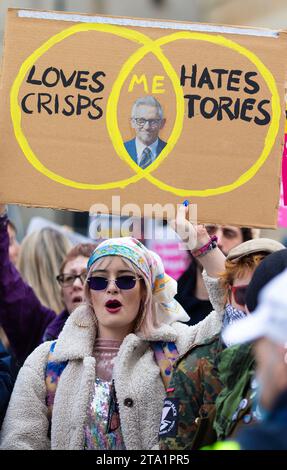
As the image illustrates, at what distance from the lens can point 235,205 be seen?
14.0 ft

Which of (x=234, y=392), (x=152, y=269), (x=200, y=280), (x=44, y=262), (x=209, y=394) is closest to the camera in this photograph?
(x=234, y=392)

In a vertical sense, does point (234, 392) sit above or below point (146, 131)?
below

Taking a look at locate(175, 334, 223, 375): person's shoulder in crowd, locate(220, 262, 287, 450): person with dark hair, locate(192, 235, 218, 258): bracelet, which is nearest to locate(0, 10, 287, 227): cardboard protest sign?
locate(192, 235, 218, 258): bracelet

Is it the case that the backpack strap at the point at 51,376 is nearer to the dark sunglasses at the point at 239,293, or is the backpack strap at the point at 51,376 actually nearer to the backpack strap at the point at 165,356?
the backpack strap at the point at 165,356

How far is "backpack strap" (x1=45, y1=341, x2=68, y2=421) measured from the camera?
170 inches

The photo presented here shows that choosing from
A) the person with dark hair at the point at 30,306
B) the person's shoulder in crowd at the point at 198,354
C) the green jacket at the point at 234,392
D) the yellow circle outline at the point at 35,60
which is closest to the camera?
the green jacket at the point at 234,392

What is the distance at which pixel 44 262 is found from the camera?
22.4 feet

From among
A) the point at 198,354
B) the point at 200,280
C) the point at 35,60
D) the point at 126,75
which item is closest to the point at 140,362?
the point at 198,354

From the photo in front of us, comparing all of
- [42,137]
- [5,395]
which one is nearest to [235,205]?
[42,137]

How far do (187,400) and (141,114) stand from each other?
1133 millimetres

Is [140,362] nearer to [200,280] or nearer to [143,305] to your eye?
[143,305]

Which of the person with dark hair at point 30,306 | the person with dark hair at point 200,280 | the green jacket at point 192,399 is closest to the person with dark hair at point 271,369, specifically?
the green jacket at point 192,399

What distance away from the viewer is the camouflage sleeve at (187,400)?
12.8 ft
